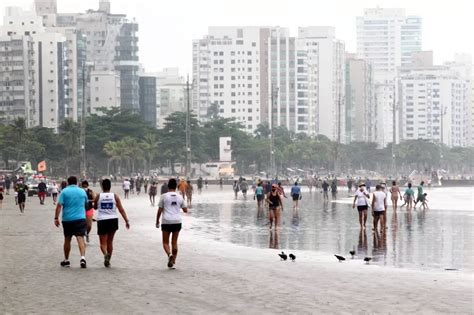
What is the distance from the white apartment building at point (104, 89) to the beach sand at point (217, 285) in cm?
17682

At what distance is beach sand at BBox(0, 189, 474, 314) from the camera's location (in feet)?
39.5

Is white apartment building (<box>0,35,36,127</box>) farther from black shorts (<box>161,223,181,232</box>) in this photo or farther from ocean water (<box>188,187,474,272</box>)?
black shorts (<box>161,223,181,232</box>)

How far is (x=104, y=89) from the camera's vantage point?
196750 mm

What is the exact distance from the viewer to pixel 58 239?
2439 cm

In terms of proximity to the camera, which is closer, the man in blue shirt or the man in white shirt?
the man in blue shirt

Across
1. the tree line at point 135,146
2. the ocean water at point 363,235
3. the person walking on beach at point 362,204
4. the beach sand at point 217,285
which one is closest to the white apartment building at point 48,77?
the tree line at point 135,146

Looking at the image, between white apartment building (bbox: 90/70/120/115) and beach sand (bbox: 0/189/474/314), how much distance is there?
177 m

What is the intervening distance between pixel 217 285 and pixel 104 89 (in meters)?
185

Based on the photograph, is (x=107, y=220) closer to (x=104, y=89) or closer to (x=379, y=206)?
(x=379, y=206)

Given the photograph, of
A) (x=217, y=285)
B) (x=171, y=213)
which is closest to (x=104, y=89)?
(x=171, y=213)

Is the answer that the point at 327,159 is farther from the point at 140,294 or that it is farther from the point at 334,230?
the point at 140,294

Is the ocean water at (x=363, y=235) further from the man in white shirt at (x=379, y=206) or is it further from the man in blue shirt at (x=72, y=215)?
the man in blue shirt at (x=72, y=215)

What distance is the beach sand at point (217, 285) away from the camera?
12.0 meters

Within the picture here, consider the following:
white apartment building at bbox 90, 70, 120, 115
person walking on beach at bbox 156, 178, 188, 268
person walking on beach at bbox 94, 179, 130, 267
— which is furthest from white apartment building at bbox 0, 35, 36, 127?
person walking on beach at bbox 156, 178, 188, 268
